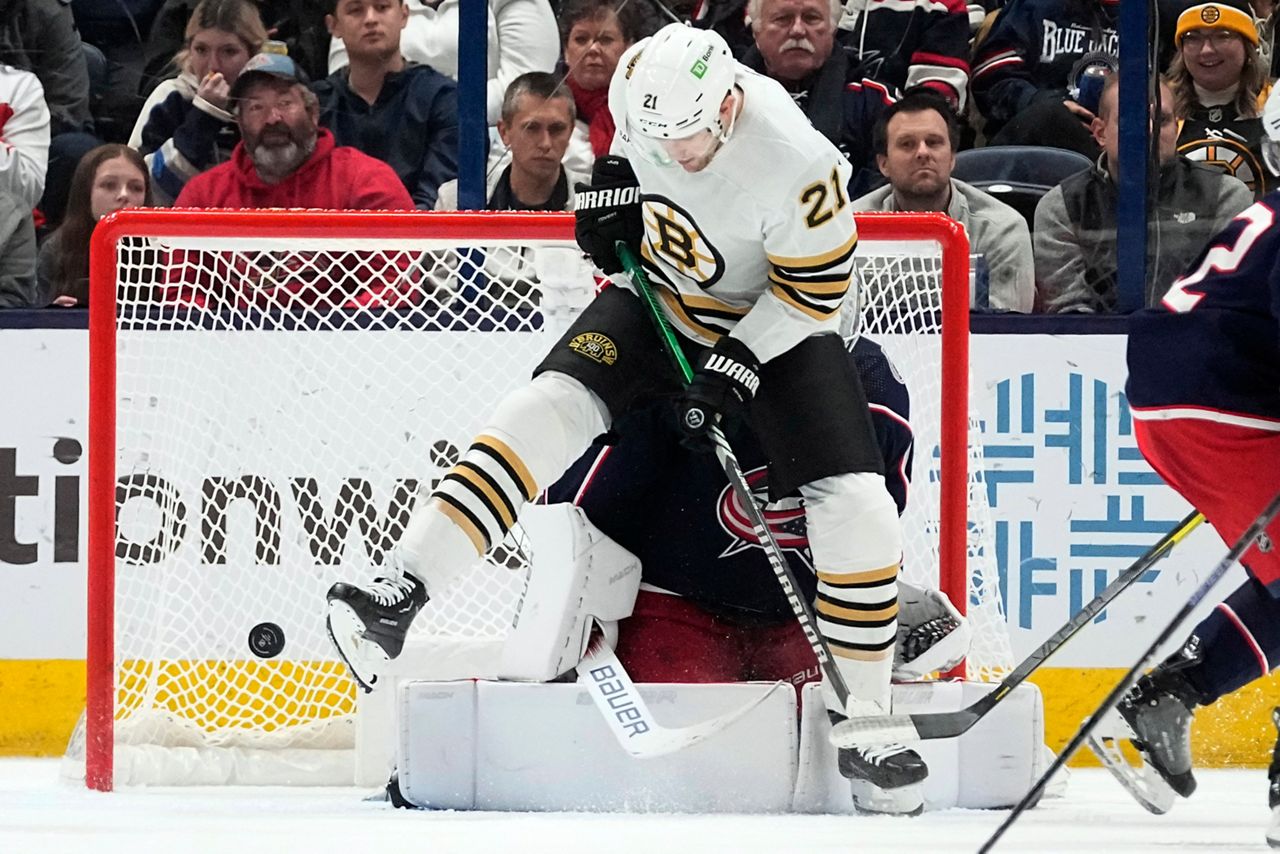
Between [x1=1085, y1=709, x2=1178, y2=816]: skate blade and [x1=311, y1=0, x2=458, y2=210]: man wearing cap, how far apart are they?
5.62ft

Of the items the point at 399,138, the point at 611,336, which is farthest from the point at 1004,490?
the point at 399,138

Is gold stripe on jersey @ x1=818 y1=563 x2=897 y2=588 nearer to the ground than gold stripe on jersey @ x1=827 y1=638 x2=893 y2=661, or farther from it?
farther from it

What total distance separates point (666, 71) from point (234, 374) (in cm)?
111

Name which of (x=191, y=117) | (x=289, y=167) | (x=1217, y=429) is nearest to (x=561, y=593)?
(x=1217, y=429)

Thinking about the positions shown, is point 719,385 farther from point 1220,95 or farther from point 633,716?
point 1220,95

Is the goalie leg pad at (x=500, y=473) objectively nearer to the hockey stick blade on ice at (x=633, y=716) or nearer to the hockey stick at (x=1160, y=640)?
the hockey stick blade on ice at (x=633, y=716)

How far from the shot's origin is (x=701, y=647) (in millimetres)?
3018

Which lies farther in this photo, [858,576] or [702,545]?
[702,545]

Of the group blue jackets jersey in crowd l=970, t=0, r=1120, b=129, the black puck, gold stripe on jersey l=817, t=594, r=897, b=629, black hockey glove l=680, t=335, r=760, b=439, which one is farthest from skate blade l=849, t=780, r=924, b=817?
blue jackets jersey in crowd l=970, t=0, r=1120, b=129

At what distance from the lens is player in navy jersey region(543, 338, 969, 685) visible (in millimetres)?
2965

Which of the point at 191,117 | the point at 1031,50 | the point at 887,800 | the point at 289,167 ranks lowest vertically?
the point at 887,800

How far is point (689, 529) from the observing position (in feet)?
9.84

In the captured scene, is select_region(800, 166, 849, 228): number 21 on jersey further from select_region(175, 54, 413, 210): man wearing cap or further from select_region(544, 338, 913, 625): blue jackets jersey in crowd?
select_region(175, 54, 413, 210): man wearing cap

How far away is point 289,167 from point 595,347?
4.02 feet
